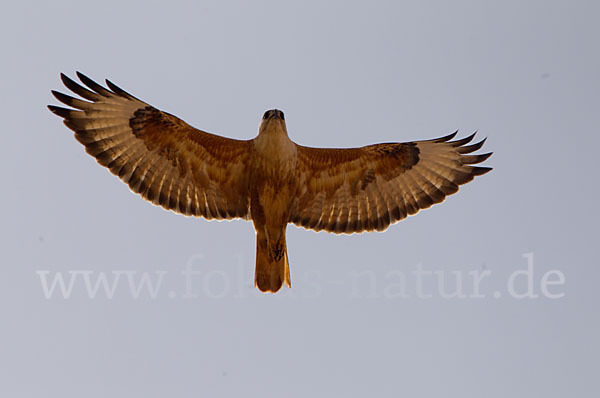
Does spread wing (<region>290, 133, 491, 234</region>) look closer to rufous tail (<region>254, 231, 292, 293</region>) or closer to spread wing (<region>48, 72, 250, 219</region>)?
rufous tail (<region>254, 231, 292, 293</region>)

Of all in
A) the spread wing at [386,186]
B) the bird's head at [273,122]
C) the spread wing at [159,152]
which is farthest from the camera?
the spread wing at [386,186]

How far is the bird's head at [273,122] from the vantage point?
1323 cm

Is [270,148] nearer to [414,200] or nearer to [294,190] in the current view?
[294,190]

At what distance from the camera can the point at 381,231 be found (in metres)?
14.8

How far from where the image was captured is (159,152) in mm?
13930

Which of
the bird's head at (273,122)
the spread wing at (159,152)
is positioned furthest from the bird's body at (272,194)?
the spread wing at (159,152)

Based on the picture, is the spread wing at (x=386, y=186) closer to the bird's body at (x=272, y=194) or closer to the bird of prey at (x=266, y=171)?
the bird of prey at (x=266, y=171)

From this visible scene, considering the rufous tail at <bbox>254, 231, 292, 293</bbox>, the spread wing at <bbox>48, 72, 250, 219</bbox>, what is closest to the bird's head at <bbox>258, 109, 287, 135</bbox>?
the spread wing at <bbox>48, 72, 250, 219</bbox>

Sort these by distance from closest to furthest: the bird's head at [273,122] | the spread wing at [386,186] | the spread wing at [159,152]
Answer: the bird's head at [273,122]
the spread wing at [159,152]
the spread wing at [386,186]

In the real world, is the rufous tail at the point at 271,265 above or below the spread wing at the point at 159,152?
below

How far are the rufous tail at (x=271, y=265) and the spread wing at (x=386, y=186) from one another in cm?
88

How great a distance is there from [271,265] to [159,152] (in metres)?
2.30

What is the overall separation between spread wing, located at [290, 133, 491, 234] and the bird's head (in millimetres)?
1312

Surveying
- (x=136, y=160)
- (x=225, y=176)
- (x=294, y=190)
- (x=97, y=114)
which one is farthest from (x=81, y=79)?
(x=294, y=190)
